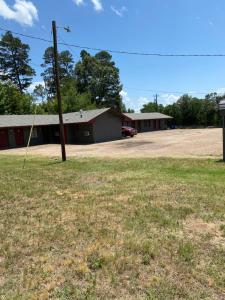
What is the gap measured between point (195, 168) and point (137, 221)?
6.70m

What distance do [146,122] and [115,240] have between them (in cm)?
4594

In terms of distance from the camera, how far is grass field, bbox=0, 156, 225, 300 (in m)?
3.99

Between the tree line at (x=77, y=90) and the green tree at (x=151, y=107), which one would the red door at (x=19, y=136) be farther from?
the green tree at (x=151, y=107)

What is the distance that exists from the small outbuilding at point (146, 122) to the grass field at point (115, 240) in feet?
125

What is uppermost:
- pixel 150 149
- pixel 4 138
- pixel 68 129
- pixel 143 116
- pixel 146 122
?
pixel 143 116

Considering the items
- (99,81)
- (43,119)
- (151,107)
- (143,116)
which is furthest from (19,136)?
(151,107)

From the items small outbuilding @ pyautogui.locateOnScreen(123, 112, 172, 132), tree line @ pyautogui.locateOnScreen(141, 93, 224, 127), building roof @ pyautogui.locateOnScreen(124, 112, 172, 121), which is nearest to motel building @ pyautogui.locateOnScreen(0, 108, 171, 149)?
small outbuilding @ pyautogui.locateOnScreen(123, 112, 172, 132)

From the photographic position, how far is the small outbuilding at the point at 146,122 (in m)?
48.0

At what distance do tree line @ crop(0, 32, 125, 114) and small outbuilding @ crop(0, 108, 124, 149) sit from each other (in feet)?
55.8

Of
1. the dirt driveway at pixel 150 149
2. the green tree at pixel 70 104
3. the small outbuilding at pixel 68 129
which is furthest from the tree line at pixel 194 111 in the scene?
the dirt driveway at pixel 150 149

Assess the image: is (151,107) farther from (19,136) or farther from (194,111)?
(19,136)

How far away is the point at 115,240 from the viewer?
5387mm

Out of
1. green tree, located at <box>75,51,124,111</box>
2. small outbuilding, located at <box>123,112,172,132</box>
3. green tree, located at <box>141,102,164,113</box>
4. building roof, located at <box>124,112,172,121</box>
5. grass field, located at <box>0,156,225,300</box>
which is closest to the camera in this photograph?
grass field, located at <box>0,156,225,300</box>

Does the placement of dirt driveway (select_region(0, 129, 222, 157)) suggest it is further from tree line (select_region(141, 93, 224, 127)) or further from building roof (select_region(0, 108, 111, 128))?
tree line (select_region(141, 93, 224, 127))
